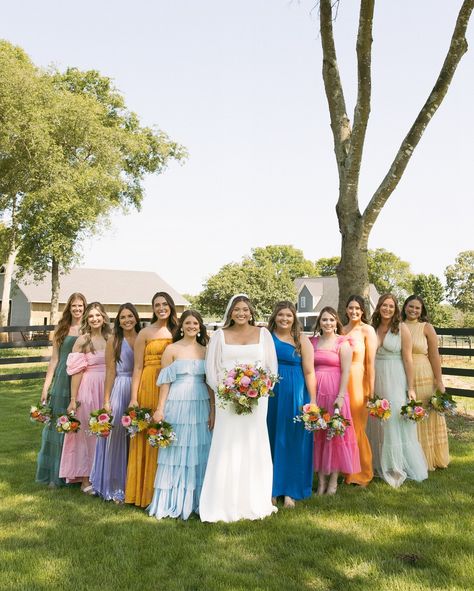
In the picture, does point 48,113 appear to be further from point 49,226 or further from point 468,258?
point 468,258

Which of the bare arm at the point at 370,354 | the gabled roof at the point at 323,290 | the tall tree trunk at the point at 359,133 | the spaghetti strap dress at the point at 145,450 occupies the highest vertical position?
the gabled roof at the point at 323,290

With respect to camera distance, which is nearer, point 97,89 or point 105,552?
point 105,552

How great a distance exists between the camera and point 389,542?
5.13m

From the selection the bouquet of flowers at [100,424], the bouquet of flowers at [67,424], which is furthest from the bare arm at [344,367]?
the bouquet of flowers at [67,424]

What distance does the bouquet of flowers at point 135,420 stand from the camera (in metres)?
6.14

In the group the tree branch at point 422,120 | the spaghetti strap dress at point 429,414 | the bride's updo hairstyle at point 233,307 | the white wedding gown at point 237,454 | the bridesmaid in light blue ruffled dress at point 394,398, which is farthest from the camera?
the tree branch at point 422,120

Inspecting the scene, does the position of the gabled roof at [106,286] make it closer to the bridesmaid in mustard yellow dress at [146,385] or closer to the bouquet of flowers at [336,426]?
the bridesmaid in mustard yellow dress at [146,385]

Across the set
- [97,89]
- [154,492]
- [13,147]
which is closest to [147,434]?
[154,492]

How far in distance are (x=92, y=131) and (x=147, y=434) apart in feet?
87.5

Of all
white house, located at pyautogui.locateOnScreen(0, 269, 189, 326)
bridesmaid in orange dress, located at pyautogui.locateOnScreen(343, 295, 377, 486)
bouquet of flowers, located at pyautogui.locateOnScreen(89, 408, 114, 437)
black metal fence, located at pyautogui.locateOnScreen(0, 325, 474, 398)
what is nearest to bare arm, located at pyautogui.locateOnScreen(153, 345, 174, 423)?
bouquet of flowers, located at pyautogui.locateOnScreen(89, 408, 114, 437)

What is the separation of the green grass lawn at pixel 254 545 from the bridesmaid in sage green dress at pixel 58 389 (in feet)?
1.13

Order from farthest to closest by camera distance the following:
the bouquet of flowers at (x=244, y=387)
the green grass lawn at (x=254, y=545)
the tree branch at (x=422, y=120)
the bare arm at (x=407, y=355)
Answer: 1. the tree branch at (x=422, y=120)
2. the bare arm at (x=407, y=355)
3. the bouquet of flowers at (x=244, y=387)
4. the green grass lawn at (x=254, y=545)

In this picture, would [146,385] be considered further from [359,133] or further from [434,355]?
[359,133]

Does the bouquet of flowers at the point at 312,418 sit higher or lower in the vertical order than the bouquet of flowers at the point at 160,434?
higher
